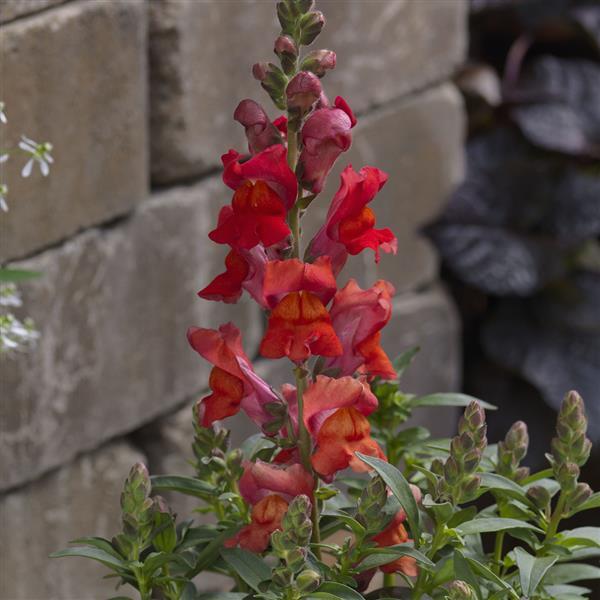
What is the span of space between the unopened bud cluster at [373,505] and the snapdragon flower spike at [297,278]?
13cm

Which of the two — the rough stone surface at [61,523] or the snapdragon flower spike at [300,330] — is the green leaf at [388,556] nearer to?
the snapdragon flower spike at [300,330]

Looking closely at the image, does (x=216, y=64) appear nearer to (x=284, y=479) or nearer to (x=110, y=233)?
(x=110, y=233)

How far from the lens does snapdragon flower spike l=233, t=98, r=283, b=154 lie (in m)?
0.88

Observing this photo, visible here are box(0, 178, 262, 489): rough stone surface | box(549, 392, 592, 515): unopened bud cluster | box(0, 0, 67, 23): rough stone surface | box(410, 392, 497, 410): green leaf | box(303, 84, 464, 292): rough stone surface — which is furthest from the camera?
box(303, 84, 464, 292): rough stone surface

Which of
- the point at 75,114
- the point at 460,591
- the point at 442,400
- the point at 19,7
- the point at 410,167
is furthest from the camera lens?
the point at 410,167

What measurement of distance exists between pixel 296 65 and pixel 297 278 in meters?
0.14

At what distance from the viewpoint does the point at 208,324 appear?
1.88 m

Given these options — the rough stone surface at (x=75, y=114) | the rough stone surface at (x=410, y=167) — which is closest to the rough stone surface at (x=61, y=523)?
the rough stone surface at (x=75, y=114)

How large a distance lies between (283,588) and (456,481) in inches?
5.3

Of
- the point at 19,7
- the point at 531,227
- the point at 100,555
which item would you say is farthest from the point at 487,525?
the point at 531,227

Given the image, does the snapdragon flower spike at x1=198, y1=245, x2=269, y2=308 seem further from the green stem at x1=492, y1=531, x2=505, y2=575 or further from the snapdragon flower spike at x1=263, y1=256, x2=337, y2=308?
the green stem at x1=492, y1=531, x2=505, y2=575

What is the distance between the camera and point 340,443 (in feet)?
2.85

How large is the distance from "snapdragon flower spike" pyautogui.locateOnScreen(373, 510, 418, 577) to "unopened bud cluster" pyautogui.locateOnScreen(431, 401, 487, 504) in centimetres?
4

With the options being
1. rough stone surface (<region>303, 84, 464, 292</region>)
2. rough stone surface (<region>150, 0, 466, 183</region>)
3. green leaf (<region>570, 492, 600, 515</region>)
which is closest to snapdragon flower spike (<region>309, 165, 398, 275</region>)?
green leaf (<region>570, 492, 600, 515</region>)
